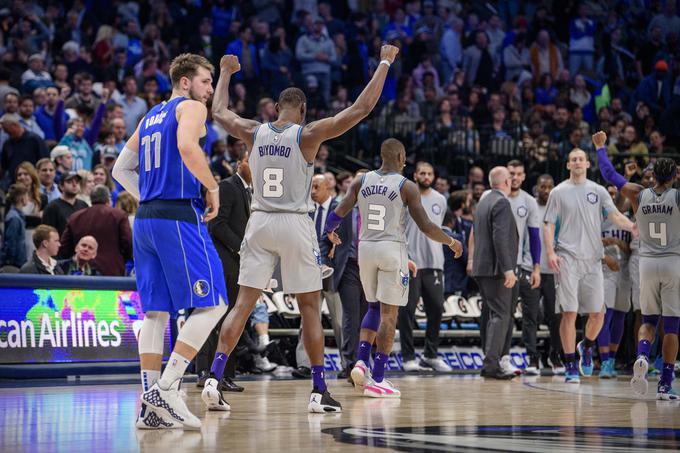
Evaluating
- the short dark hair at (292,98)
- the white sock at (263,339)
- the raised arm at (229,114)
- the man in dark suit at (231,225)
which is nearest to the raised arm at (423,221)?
the man in dark suit at (231,225)

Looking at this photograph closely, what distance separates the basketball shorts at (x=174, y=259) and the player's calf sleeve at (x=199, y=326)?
91mm

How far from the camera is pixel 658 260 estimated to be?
941 cm

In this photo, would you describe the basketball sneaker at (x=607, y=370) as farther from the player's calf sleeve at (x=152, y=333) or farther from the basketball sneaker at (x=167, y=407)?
the basketball sneaker at (x=167, y=407)

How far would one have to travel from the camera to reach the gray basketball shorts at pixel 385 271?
931 cm

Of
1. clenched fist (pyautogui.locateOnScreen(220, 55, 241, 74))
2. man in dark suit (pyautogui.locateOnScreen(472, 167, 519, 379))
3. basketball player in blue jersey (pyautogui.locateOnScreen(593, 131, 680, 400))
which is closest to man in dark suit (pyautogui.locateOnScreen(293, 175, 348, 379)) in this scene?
man in dark suit (pyautogui.locateOnScreen(472, 167, 519, 379))

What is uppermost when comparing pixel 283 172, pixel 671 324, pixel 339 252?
pixel 283 172

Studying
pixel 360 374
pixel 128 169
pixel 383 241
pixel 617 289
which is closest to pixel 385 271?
pixel 383 241

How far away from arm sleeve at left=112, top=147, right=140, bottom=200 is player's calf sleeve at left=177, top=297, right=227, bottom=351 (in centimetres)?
98

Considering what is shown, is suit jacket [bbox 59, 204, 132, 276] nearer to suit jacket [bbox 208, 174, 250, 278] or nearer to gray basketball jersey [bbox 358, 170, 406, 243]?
suit jacket [bbox 208, 174, 250, 278]

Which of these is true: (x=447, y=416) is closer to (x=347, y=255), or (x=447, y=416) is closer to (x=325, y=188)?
(x=347, y=255)

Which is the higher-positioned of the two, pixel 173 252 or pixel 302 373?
pixel 173 252

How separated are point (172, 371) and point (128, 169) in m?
1.47

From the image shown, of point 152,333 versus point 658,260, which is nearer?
point 152,333

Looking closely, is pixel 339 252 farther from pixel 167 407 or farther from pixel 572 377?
pixel 167 407
